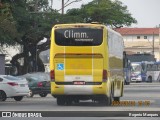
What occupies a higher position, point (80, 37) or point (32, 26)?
point (32, 26)

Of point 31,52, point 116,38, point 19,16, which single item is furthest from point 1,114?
point 31,52

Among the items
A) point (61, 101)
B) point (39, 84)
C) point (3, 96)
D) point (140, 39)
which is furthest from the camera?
point (140, 39)

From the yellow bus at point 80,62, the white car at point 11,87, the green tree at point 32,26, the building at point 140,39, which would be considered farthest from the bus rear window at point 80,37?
the building at point 140,39

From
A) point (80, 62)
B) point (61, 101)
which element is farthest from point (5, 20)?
point (80, 62)

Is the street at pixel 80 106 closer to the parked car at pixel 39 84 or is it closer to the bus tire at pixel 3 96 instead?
the bus tire at pixel 3 96

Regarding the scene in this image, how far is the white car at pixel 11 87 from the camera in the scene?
37594 millimetres

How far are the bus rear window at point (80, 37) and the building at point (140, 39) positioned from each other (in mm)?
140507

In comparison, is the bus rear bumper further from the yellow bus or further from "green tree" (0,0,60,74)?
"green tree" (0,0,60,74)

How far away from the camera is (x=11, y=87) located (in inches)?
1481

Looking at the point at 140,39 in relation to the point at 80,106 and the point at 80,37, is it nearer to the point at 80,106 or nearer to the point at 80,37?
the point at 80,106

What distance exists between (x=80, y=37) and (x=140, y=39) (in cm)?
15588

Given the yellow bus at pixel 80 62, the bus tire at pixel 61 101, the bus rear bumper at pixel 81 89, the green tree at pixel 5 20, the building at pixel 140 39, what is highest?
the building at pixel 140 39

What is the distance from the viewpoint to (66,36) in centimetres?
3158

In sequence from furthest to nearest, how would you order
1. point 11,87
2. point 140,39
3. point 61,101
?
point 140,39, point 11,87, point 61,101
